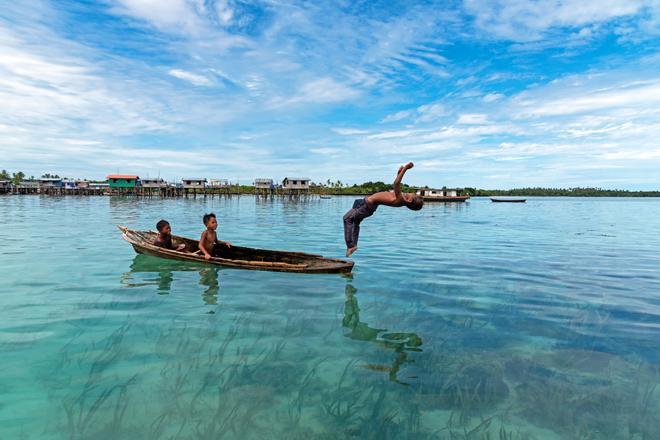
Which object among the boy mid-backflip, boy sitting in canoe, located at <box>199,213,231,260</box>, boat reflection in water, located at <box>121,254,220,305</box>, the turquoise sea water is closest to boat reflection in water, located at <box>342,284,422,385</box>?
the turquoise sea water

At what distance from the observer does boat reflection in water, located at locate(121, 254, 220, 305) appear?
357 inches

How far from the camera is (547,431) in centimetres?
398

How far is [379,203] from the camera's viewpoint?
26.6 ft

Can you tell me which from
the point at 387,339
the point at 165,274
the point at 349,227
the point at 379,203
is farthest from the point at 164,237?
the point at 387,339

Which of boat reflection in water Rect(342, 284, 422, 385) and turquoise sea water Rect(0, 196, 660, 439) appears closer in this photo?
turquoise sea water Rect(0, 196, 660, 439)

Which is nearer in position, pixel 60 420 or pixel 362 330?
pixel 60 420

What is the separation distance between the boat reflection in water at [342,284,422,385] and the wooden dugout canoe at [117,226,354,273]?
273 centimetres

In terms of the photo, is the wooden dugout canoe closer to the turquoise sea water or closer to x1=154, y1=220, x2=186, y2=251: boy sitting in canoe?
x1=154, y1=220, x2=186, y2=251: boy sitting in canoe

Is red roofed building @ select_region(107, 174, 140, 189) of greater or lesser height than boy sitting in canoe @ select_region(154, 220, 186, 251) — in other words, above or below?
above

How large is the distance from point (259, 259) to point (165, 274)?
2638 millimetres

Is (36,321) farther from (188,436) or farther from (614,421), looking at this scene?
(614,421)

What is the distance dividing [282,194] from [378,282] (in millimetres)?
101769

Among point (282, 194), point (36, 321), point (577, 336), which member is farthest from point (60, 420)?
point (282, 194)

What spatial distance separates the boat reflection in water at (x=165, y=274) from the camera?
9077mm
